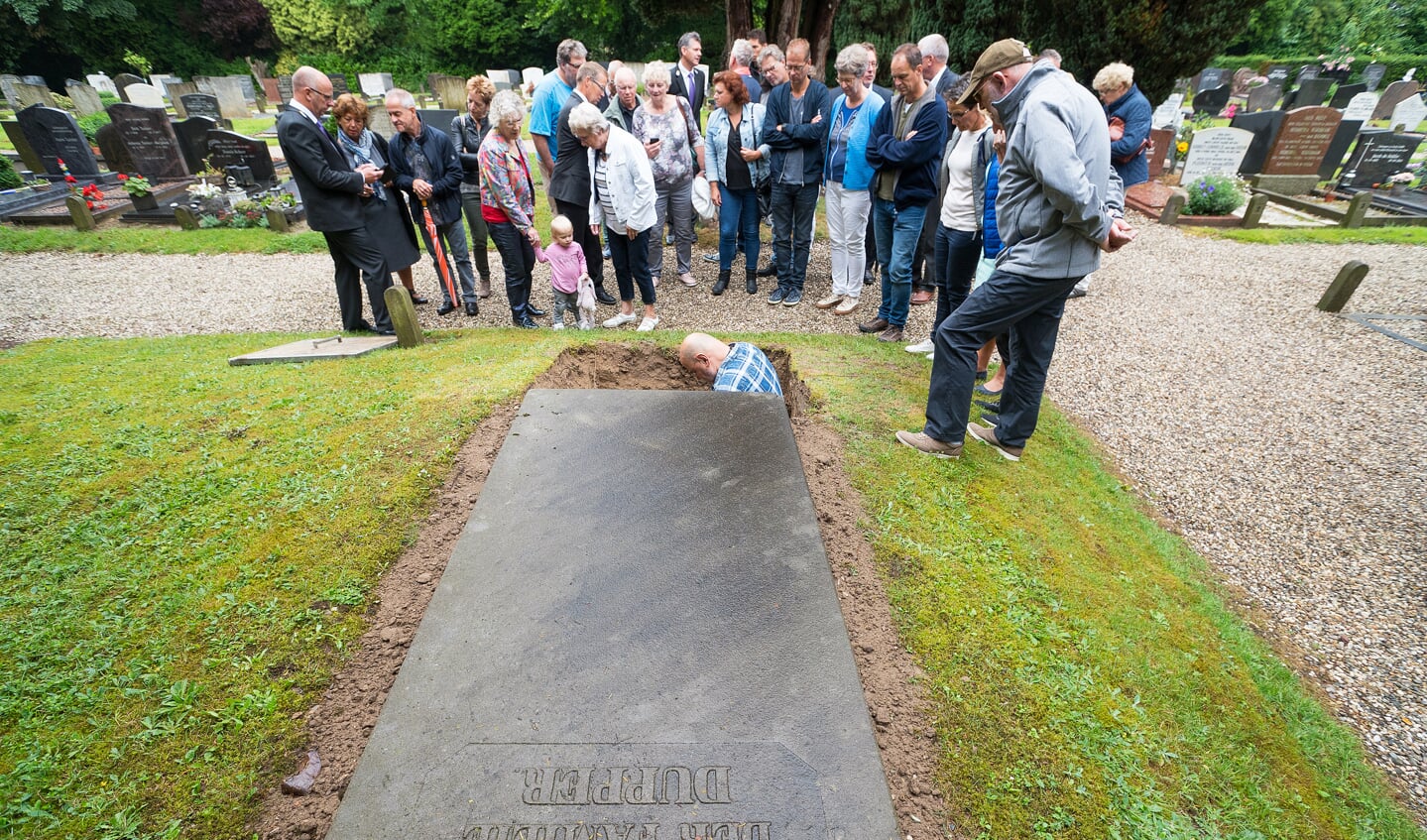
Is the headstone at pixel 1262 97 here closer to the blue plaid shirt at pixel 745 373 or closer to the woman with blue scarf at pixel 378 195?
the blue plaid shirt at pixel 745 373

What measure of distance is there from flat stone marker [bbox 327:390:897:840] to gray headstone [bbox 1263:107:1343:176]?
48.8 feet

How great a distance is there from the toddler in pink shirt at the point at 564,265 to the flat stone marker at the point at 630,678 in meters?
3.21

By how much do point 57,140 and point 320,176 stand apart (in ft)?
38.1

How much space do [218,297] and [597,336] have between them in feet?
18.3

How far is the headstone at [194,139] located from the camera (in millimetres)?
11797

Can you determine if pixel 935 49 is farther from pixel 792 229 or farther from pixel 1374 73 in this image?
pixel 1374 73

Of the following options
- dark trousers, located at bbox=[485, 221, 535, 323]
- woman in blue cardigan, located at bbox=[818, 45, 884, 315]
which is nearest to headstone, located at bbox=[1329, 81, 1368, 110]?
woman in blue cardigan, located at bbox=[818, 45, 884, 315]

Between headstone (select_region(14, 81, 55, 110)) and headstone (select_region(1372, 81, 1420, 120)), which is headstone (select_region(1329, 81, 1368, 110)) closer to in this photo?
headstone (select_region(1372, 81, 1420, 120))

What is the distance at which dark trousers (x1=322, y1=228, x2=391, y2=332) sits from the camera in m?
5.32

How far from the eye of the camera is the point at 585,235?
6.13 meters

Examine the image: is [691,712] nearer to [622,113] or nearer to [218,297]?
[622,113]

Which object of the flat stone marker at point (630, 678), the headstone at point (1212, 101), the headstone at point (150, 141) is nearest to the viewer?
the flat stone marker at point (630, 678)

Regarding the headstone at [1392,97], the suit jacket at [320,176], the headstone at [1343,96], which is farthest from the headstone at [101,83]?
the headstone at [1392,97]

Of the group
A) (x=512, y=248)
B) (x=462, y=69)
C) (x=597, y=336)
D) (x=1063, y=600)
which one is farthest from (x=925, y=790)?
(x=462, y=69)
